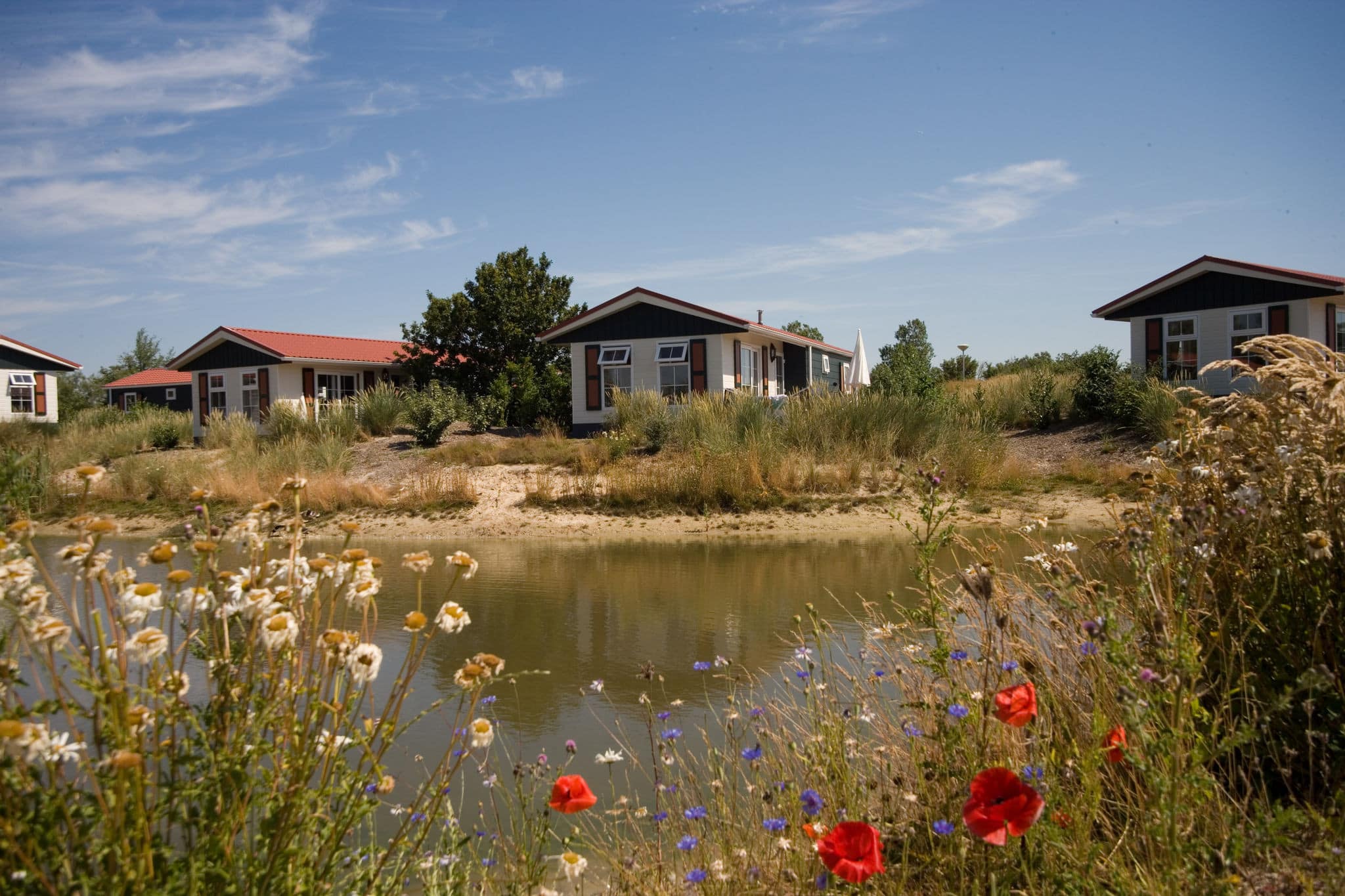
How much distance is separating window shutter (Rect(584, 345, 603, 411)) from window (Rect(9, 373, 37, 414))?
20997 mm

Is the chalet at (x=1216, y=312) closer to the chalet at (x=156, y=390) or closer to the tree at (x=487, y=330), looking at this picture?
the tree at (x=487, y=330)

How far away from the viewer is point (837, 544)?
44.0ft

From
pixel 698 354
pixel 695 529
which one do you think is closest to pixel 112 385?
pixel 698 354

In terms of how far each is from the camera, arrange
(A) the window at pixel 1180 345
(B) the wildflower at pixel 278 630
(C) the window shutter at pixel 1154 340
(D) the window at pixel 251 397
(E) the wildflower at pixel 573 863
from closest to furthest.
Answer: (B) the wildflower at pixel 278 630 < (E) the wildflower at pixel 573 863 < (A) the window at pixel 1180 345 < (C) the window shutter at pixel 1154 340 < (D) the window at pixel 251 397

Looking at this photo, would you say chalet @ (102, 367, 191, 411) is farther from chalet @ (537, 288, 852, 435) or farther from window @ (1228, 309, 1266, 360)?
window @ (1228, 309, 1266, 360)

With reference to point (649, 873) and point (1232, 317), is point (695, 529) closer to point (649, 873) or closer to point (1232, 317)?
point (649, 873)

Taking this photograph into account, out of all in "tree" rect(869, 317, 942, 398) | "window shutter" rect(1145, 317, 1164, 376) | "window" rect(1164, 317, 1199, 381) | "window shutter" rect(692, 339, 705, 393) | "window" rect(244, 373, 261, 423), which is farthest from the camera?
"window" rect(244, 373, 261, 423)

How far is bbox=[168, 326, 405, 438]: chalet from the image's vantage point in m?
30.6

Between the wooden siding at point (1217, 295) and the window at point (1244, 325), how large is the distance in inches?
10.1

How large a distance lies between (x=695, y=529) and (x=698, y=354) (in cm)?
1141

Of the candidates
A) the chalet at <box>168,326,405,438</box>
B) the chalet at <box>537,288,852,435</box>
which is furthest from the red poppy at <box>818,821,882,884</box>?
the chalet at <box>168,326,405,438</box>

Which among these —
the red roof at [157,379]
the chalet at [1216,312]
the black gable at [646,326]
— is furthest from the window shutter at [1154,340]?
the red roof at [157,379]

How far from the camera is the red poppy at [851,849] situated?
2.13 meters

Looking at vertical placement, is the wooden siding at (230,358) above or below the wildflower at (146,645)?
above
